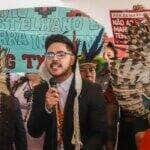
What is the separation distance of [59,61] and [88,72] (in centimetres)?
11

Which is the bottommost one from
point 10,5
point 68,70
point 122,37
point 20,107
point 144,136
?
point 144,136

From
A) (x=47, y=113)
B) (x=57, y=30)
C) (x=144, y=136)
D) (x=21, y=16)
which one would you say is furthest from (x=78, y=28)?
(x=144, y=136)

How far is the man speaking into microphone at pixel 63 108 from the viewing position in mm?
1443

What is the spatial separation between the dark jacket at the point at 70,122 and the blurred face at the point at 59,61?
0.05 meters

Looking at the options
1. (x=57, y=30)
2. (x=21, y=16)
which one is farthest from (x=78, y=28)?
(x=21, y=16)

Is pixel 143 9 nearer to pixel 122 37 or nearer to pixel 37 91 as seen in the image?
pixel 122 37

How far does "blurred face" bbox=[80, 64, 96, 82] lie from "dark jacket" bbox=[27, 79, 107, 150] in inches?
1.7

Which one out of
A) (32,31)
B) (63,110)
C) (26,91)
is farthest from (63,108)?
(32,31)

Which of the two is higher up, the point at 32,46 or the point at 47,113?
the point at 32,46

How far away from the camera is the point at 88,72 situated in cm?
148

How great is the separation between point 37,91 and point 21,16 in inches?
10.0

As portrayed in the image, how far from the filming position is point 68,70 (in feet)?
4.76

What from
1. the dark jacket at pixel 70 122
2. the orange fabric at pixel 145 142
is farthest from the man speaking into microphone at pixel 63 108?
the orange fabric at pixel 145 142

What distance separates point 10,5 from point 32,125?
40 cm
